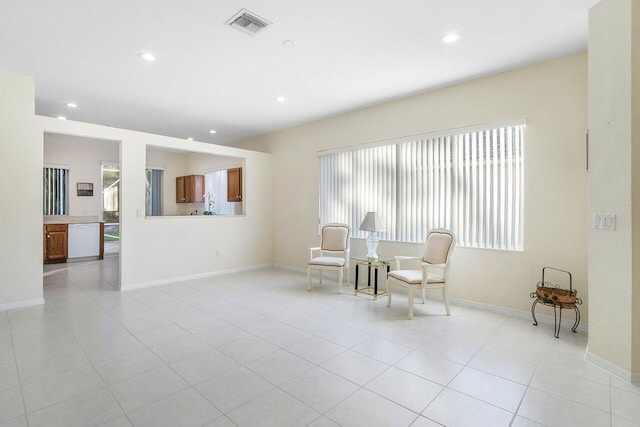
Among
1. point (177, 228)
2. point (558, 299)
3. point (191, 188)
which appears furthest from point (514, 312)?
point (191, 188)

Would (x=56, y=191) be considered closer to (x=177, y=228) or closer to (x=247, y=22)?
(x=177, y=228)

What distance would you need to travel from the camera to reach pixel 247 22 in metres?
2.78

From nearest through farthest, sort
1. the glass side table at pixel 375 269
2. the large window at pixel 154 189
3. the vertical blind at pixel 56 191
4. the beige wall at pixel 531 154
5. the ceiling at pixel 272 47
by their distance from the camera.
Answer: the ceiling at pixel 272 47
the beige wall at pixel 531 154
the glass side table at pixel 375 269
the vertical blind at pixel 56 191
the large window at pixel 154 189

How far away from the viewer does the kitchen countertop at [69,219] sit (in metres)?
6.89

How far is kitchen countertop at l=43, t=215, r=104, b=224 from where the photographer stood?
6.89 m

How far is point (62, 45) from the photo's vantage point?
313cm

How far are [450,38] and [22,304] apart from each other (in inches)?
222

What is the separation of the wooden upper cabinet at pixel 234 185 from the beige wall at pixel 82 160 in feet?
9.70

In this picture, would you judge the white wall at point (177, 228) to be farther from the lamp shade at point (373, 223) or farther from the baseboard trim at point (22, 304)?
the lamp shade at point (373, 223)

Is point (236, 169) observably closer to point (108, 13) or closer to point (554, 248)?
point (108, 13)

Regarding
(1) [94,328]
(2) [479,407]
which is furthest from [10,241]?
(2) [479,407]

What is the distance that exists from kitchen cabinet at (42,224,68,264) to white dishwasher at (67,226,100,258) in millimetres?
105

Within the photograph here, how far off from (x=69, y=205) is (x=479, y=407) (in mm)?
8748

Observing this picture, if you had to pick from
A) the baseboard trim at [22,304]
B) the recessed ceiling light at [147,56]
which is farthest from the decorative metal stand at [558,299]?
the baseboard trim at [22,304]
